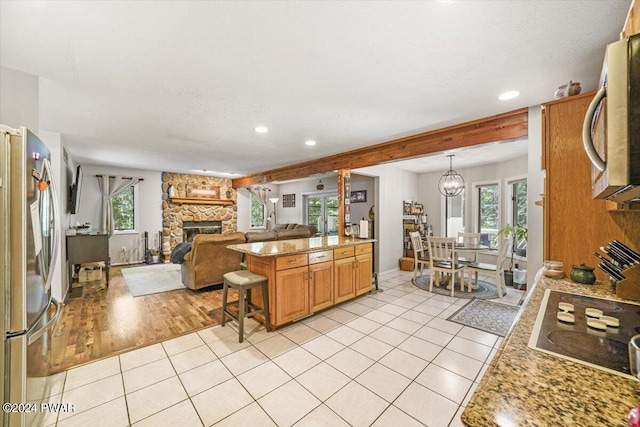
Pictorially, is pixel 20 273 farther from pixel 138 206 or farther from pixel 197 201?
pixel 197 201

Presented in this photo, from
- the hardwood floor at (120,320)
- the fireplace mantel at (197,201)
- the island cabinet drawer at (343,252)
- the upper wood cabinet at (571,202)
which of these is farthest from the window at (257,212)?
the upper wood cabinet at (571,202)

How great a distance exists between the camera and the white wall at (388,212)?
18.6ft

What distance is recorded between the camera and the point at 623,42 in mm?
649

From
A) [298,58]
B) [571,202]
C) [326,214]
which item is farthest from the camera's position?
[326,214]

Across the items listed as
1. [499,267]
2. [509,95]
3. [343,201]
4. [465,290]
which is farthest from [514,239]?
[509,95]

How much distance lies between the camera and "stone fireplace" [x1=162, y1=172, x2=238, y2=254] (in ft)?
24.1

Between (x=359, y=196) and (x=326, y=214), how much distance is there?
200cm

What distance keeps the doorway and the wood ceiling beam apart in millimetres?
2495

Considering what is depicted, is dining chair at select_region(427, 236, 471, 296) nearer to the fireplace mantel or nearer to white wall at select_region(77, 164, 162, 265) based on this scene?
the fireplace mantel

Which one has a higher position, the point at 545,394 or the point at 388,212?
the point at 388,212

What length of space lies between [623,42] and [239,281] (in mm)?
2964

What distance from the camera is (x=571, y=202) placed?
1.79 meters

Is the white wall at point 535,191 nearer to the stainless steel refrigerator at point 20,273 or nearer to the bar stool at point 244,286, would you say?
the bar stool at point 244,286

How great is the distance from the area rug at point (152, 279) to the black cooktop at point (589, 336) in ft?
16.5
